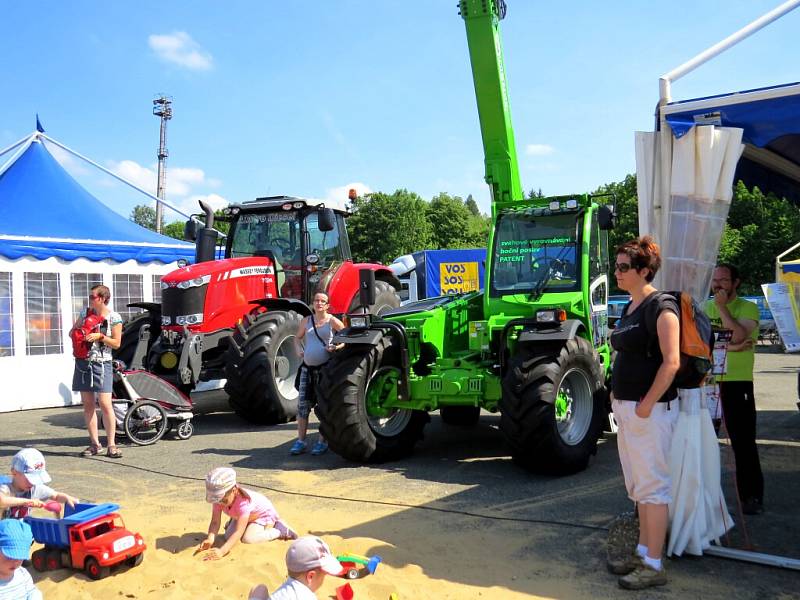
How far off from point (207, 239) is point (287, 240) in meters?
1.10

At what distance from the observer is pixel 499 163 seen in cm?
787

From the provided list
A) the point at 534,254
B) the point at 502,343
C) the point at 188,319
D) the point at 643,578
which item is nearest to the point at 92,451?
the point at 188,319

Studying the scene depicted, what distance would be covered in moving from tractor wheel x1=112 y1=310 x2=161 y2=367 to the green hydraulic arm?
196 inches

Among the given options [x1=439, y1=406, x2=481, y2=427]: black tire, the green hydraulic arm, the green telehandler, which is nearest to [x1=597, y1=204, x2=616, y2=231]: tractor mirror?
the green telehandler

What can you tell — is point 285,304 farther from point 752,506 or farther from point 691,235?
point 752,506

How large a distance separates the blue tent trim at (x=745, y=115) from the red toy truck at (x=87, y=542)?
4.05 meters

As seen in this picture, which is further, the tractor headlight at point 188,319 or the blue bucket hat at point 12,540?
the tractor headlight at point 188,319

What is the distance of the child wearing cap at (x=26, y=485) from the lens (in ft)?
13.6

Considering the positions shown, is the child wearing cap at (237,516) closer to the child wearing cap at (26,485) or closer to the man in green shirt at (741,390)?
the child wearing cap at (26,485)

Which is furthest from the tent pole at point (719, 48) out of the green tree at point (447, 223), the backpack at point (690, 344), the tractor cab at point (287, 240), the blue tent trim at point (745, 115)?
the green tree at point (447, 223)

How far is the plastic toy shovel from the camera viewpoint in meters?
3.48

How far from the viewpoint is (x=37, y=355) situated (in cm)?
1141

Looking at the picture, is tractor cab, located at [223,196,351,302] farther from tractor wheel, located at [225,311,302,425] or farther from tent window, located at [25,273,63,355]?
tent window, located at [25,273,63,355]

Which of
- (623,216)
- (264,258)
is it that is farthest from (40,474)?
(623,216)
